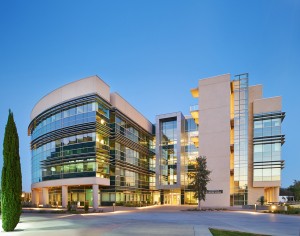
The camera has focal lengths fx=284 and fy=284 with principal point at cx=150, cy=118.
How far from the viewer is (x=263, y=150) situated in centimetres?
5112

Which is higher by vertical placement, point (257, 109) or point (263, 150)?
point (257, 109)

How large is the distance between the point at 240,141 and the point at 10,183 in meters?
42.3

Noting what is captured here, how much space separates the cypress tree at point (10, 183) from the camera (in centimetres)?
1706

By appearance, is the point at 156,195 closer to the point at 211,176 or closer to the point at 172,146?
the point at 172,146

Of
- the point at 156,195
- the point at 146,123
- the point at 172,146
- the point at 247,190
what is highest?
the point at 146,123

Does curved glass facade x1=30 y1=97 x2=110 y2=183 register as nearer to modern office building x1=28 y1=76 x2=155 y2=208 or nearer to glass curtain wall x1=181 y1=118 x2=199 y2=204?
modern office building x1=28 y1=76 x2=155 y2=208

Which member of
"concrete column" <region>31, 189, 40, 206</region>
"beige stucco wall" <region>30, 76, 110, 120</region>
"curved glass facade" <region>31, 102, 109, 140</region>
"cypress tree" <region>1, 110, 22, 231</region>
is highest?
"beige stucco wall" <region>30, 76, 110, 120</region>

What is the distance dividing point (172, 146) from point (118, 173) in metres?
18.9

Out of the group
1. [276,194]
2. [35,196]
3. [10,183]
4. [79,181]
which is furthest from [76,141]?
[276,194]

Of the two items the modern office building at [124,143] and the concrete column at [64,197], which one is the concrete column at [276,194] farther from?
the concrete column at [64,197]

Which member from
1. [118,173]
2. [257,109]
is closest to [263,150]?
[257,109]

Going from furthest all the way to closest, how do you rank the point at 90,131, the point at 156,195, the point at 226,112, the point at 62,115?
the point at 156,195 < the point at 226,112 < the point at 62,115 < the point at 90,131

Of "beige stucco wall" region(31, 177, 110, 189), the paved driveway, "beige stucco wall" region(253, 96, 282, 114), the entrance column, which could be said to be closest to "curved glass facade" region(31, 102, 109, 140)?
"beige stucco wall" region(31, 177, 110, 189)

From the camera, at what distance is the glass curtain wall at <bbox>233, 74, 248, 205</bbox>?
50094mm
